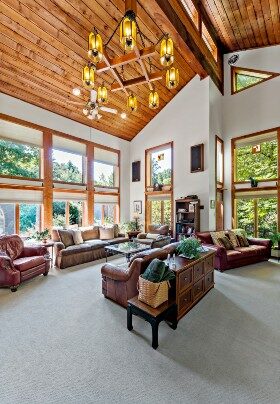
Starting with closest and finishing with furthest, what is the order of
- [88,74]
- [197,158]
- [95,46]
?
[95,46] < [88,74] < [197,158]

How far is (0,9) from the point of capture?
164 inches

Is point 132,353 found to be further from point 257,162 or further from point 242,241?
point 257,162

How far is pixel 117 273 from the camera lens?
11.1 feet

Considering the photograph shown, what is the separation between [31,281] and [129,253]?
7.25 ft

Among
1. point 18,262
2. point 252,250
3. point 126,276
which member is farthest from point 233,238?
point 18,262

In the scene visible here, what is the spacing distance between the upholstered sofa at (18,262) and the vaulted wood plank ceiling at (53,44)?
402 centimetres

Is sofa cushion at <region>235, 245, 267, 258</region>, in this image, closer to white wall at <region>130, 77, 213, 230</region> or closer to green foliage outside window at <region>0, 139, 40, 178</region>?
white wall at <region>130, 77, 213, 230</region>

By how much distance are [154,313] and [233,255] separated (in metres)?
3.51

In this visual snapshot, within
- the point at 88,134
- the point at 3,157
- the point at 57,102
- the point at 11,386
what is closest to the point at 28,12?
the point at 57,102

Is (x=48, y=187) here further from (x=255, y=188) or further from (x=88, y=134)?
(x=255, y=188)

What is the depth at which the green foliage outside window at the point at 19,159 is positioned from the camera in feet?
19.2

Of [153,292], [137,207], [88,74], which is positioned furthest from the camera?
[137,207]

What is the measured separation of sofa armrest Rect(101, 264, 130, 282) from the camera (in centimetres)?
328

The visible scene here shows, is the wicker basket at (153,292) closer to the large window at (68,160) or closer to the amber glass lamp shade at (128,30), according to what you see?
the amber glass lamp shade at (128,30)
